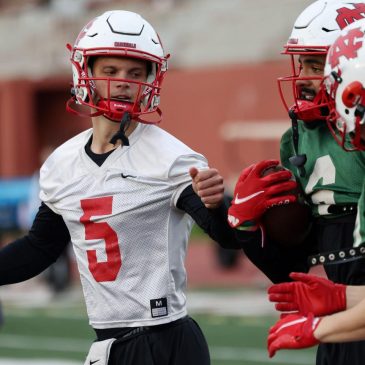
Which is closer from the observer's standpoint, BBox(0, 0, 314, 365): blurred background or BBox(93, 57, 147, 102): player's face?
BBox(93, 57, 147, 102): player's face

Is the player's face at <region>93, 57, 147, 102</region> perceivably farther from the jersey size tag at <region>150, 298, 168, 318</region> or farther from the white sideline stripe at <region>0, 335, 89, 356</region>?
the white sideline stripe at <region>0, 335, 89, 356</region>

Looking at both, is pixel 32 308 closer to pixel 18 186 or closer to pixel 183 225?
pixel 18 186

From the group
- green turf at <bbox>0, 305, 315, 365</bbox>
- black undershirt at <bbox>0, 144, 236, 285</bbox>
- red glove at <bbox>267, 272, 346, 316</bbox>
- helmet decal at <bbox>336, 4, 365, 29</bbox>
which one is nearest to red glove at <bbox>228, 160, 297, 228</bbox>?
red glove at <bbox>267, 272, 346, 316</bbox>

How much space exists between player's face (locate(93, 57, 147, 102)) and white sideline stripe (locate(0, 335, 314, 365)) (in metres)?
4.40

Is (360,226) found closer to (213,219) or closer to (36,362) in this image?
(213,219)

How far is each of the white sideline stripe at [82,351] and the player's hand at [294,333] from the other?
502 centimetres

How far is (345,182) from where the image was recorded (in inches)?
134

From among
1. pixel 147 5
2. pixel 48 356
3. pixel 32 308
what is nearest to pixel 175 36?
pixel 147 5

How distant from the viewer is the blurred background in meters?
9.63

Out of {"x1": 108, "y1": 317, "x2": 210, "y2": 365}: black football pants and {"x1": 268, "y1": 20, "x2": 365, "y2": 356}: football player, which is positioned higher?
{"x1": 268, "y1": 20, "x2": 365, "y2": 356}: football player

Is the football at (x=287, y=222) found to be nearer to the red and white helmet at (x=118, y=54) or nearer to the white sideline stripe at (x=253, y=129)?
the red and white helmet at (x=118, y=54)

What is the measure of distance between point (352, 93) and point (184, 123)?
15594 millimetres

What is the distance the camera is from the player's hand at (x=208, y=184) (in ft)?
11.4

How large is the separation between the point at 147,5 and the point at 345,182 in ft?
63.6
